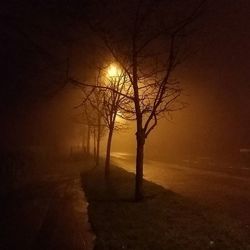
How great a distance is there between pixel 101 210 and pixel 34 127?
49.8 metres

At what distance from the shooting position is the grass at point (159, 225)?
29.4 ft

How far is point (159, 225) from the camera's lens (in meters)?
10.8

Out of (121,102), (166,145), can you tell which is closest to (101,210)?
(121,102)

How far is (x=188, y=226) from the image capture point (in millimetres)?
10602

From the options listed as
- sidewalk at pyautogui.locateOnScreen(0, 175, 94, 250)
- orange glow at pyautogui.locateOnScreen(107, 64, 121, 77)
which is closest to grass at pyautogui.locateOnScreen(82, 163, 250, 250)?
sidewalk at pyautogui.locateOnScreen(0, 175, 94, 250)

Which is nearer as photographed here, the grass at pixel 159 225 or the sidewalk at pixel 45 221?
the grass at pixel 159 225

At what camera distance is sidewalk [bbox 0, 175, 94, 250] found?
954 centimetres

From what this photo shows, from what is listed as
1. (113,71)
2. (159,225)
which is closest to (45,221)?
(159,225)

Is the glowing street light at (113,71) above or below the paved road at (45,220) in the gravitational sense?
above

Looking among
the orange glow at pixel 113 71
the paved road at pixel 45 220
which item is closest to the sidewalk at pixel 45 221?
the paved road at pixel 45 220

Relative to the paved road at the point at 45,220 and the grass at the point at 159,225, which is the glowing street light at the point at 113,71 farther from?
the grass at the point at 159,225

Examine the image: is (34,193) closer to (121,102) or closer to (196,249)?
(121,102)

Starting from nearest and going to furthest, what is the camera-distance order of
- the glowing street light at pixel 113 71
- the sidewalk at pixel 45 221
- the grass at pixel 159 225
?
the grass at pixel 159 225, the sidewalk at pixel 45 221, the glowing street light at pixel 113 71

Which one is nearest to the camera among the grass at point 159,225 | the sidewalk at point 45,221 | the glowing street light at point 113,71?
the grass at point 159,225
